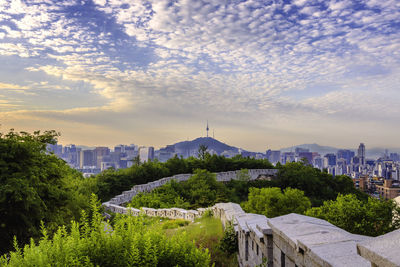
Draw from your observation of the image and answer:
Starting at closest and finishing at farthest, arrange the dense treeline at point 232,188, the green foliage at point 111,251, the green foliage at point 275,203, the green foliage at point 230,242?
1. the green foliage at point 111,251
2. the green foliage at point 230,242
3. the green foliage at point 275,203
4. the dense treeline at point 232,188

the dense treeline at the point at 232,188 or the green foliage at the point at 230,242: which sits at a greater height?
the green foliage at the point at 230,242

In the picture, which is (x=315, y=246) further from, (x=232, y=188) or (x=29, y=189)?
(x=232, y=188)

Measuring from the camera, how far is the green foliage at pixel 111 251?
4.42 m

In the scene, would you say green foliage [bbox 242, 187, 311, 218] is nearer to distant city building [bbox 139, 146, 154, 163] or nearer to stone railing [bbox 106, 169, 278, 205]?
stone railing [bbox 106, 169, 278, 205]

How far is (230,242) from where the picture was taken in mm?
10258

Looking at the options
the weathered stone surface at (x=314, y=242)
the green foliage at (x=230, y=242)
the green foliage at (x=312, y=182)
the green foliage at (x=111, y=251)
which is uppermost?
the weathered stone surface at (x=314, y=242)

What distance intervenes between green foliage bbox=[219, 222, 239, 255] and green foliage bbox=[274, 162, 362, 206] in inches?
1289

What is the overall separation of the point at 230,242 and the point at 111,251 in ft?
20.6

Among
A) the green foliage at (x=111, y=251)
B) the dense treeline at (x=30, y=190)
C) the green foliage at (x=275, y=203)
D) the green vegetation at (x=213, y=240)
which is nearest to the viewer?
the green foliage at (x=111, y=251)

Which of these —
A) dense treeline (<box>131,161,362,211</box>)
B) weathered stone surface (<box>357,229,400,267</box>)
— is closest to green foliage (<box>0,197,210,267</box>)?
weathered stone surface (<box>357,229,400,267</box>)

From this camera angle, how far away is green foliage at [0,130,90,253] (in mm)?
10492

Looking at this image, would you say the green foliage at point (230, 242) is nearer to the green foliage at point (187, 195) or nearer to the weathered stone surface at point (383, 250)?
the weathered stone surface at point (383, 250)

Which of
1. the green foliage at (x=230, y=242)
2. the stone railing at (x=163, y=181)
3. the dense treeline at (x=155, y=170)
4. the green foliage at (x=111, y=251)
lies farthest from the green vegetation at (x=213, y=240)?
the dense treeline at (x=155, y=170)

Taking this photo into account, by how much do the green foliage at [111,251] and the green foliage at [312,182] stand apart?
126 feet
